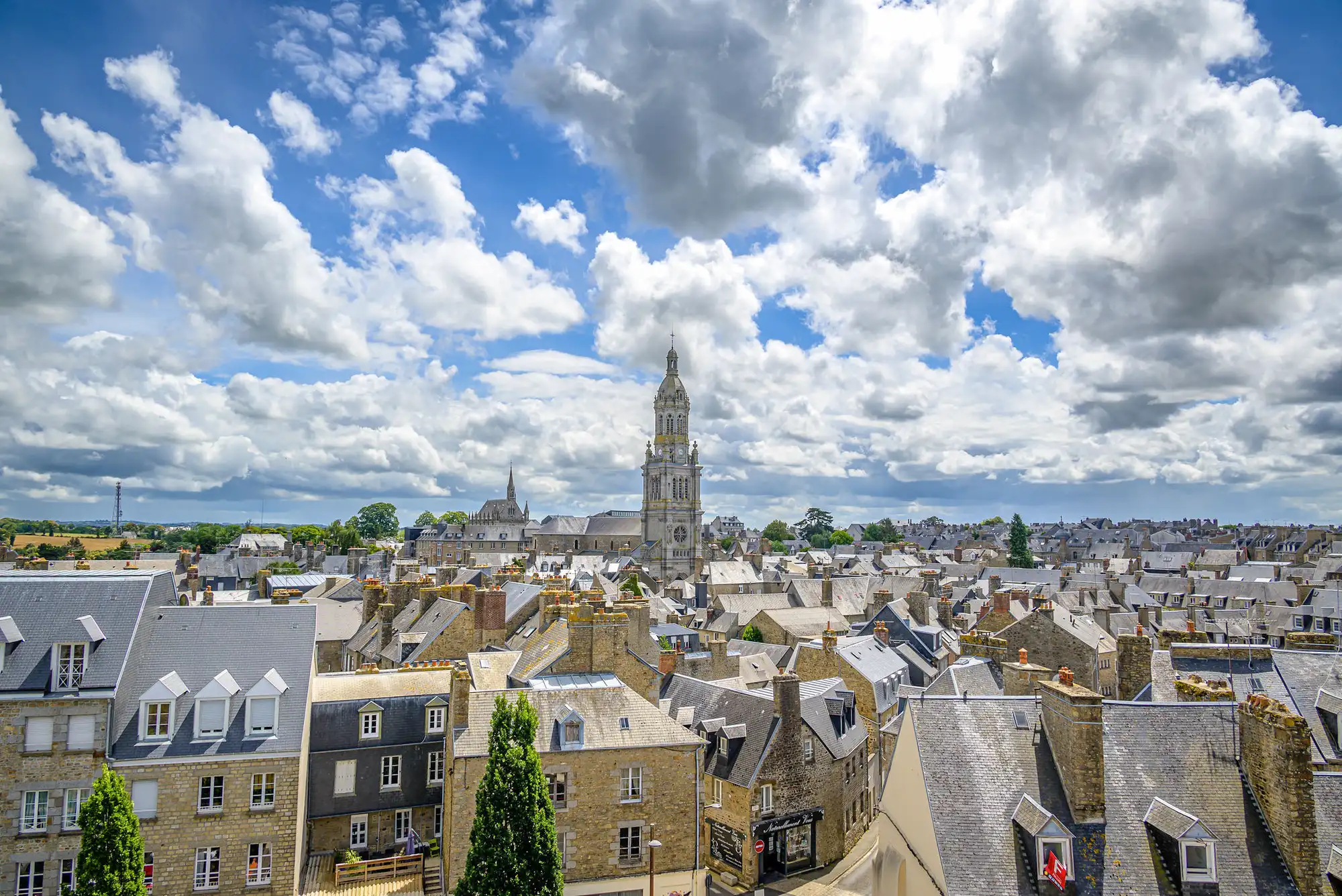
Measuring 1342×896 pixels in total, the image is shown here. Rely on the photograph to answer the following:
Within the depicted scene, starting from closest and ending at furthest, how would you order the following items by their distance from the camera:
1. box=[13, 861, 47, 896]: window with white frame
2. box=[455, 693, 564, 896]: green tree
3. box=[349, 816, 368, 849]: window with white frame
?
box=[455, 693, 564, 896]: green tree → box=[13, 861, 47, 896]: window with white frame → box=[349, 816, 368, 849]: window with white frame

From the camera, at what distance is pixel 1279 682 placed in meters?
26.5

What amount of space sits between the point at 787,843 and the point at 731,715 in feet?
16.6

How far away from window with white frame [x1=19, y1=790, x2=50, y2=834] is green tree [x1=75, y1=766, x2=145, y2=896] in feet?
14.5

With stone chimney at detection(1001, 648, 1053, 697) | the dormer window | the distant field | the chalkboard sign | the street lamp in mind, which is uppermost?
the distant field

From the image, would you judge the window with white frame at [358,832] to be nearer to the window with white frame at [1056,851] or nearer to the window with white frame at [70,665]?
the window with white frame at [70,665]

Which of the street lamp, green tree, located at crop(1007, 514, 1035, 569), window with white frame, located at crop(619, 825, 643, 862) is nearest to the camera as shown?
the street lamp

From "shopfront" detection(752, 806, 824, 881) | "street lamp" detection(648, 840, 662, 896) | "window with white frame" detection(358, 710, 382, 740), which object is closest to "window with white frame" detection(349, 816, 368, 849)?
"window with white frame" detection(358, 710, 382, 740)

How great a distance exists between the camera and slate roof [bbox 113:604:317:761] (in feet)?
80.6

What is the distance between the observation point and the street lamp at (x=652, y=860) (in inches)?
989

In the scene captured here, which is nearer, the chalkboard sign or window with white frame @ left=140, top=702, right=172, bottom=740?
window with white frame @ left=140, top=702, right=172, bottom=740

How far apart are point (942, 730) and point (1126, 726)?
13.5ft

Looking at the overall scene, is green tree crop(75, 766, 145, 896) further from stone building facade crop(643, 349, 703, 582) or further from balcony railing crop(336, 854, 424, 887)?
stone building facade crop(643, 349, 703, 582)

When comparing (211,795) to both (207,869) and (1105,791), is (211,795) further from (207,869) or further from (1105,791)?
(1105,791)

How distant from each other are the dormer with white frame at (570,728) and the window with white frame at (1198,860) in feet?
51.6
